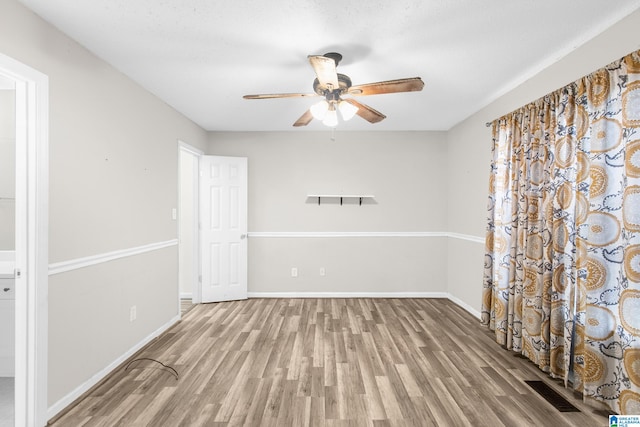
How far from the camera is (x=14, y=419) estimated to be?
6.07 feet

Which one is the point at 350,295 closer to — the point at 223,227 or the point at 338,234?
the point at 338,234

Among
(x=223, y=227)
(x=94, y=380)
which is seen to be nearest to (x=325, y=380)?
(x=94, y=380)

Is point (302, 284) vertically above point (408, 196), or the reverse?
point (408, 196)

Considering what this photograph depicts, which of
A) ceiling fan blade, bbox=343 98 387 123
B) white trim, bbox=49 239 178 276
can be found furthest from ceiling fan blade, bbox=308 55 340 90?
white trim, bbox=49 239 178 276

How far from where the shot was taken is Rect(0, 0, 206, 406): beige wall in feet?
6.37

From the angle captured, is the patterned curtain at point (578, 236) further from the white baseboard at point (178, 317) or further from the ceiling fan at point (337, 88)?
the white baseboard at point (178, 317)

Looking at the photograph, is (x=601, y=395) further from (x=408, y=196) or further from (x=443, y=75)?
(x=408, y=196)

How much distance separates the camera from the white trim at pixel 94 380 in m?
1.95

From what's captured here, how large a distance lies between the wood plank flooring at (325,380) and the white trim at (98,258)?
3.02 feet

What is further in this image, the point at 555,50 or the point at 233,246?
the point at 233,246

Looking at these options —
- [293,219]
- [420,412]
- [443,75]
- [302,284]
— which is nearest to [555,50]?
[443,75]

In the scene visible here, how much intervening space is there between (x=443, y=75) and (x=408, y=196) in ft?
7.13

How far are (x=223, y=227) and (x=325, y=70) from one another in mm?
3058

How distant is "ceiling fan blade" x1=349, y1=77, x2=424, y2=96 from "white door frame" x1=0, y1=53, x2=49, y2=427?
200 cm
